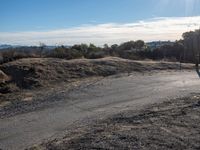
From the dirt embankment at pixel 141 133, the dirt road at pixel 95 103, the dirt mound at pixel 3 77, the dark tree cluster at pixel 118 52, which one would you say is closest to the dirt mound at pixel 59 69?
the dirt mound at pixel 3 77

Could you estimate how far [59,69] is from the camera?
23.8 metres

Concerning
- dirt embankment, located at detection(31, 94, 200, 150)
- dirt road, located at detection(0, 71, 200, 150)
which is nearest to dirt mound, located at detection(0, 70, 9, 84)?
dirt road, located at detection(0, 71, 200, 150)

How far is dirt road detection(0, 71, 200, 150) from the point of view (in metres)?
11.4

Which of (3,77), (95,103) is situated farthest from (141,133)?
(3,77)

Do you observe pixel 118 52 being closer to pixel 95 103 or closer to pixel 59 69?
pixel 59 69

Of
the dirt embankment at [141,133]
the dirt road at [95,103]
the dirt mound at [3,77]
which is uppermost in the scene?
the dirt mound at [3,77]

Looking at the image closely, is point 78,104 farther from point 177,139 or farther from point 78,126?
point 177,139

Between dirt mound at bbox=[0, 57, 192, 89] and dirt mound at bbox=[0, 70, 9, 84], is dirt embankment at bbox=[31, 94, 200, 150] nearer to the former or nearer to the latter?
dirt mound at bbox=[0, 57, 192, 89]

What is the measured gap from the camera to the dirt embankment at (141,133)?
9211 millimetres

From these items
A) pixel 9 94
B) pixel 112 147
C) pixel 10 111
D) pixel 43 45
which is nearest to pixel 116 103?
pixel 10 111

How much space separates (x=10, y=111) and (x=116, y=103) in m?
3.89

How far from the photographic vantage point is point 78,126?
11938 millimetres

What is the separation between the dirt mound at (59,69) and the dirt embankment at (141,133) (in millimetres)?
9375

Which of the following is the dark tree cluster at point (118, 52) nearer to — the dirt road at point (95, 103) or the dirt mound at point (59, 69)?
the dirt road at point (95, 103)
